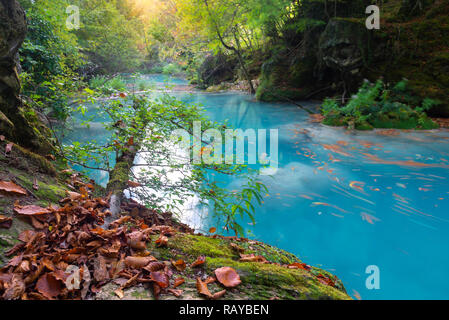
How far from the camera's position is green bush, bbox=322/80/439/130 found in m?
7.72

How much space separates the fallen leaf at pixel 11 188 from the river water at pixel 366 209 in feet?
6.85

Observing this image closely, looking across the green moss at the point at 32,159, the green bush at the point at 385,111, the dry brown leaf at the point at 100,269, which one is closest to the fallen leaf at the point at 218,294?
the dry brown leaf at the point at 100,269

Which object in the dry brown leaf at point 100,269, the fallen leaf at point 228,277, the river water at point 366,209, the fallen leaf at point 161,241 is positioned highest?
the dry brown leaf at point 100,269

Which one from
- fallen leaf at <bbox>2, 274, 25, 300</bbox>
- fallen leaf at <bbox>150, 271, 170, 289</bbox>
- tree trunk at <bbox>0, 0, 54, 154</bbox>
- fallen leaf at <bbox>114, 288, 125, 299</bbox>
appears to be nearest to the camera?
fallen leaf at <bbox>2, 274, 25, 300</bbox>

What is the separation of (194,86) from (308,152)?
1719cm

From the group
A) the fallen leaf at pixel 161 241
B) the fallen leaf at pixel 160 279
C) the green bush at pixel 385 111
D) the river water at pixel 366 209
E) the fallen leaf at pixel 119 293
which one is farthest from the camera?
the green bush at pixel 385 111

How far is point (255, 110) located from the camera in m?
12.0

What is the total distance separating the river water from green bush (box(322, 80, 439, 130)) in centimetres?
60

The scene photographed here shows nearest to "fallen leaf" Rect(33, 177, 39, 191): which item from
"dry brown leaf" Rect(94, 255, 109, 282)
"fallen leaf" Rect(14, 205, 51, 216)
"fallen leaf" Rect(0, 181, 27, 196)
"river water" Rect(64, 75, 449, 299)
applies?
"fallen leaf" Rect(0, 181, 27, 196)

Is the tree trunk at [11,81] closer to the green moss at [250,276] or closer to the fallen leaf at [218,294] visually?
the green moss at [250,276]

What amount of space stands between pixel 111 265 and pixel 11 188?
817 millimetres

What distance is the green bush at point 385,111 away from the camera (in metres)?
7.72

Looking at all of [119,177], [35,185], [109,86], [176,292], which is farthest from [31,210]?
[109,86]

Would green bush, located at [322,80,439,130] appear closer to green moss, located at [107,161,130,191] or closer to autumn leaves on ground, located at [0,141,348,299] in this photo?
green moss, located at [107,161,130,191]
